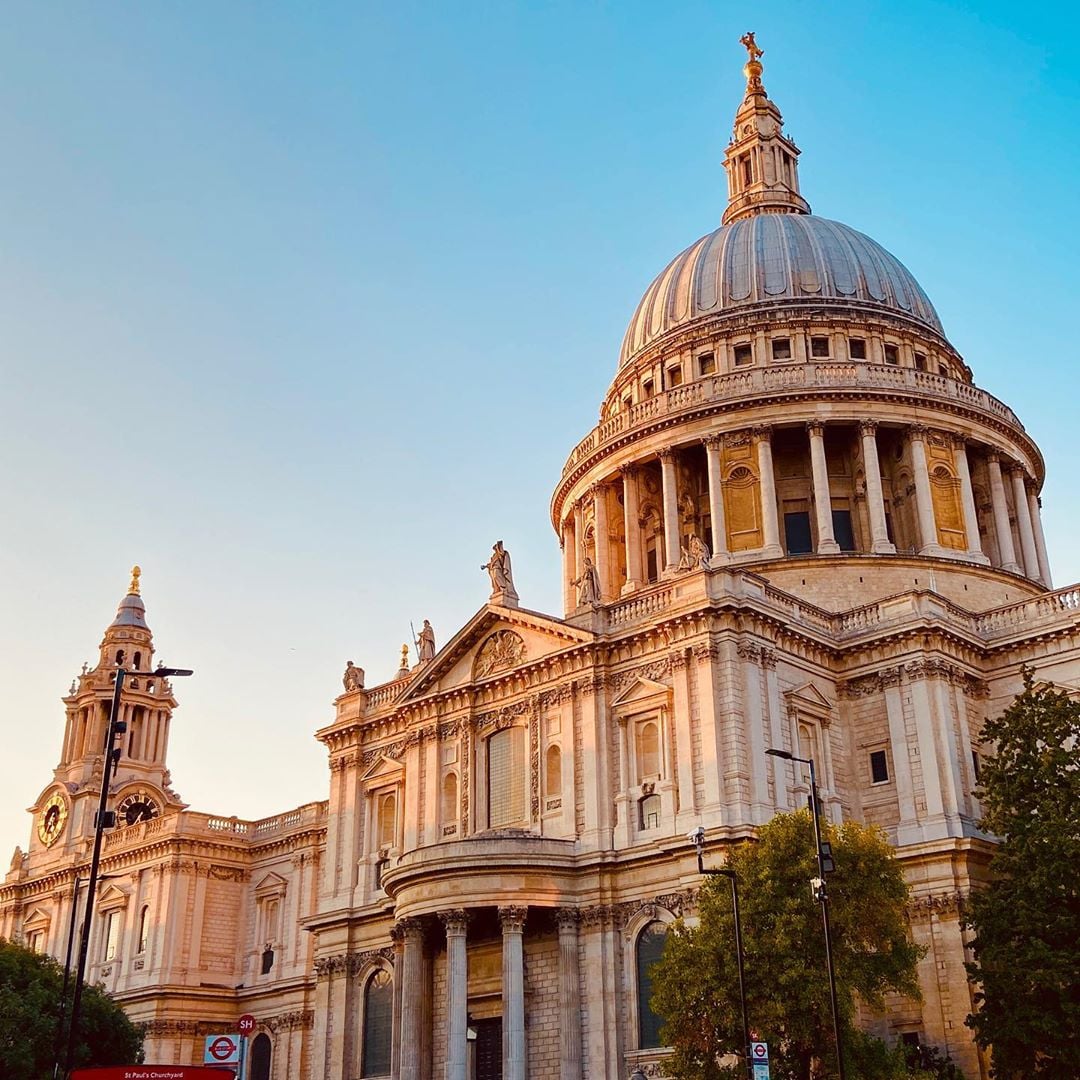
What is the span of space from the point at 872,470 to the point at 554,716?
19.9 metres

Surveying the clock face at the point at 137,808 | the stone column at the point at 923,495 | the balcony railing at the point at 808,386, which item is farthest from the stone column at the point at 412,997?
the clock face at the point at 137,808

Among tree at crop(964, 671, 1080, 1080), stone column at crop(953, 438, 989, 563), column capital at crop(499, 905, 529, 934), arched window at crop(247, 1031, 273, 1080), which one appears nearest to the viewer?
tree at crop(964, 671, 1080, 1080)

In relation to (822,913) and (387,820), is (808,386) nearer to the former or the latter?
(387,820)

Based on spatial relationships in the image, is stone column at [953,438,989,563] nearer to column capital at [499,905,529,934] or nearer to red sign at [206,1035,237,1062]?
column capital at [499,905,529,934]

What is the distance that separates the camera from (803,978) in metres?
34.7

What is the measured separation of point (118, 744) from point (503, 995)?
43.9 meters

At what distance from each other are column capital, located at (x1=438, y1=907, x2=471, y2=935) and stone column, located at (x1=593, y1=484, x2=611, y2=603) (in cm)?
2349

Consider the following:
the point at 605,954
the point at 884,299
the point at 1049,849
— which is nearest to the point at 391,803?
the point at 605,954

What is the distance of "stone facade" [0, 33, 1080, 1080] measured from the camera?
44.2 m

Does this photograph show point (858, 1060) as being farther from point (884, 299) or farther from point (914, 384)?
point (884, 299)

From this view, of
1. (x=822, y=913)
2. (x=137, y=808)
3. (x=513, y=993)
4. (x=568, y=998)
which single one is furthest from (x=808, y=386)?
(x=137, y=808)

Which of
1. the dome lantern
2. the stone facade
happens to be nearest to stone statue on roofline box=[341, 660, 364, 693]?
the stone facade

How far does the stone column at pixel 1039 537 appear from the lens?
6397cm

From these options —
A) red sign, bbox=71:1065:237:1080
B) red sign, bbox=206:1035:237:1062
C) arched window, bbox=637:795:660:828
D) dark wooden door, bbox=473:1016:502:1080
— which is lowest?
red sign, bbox=71:1065:237:1080
